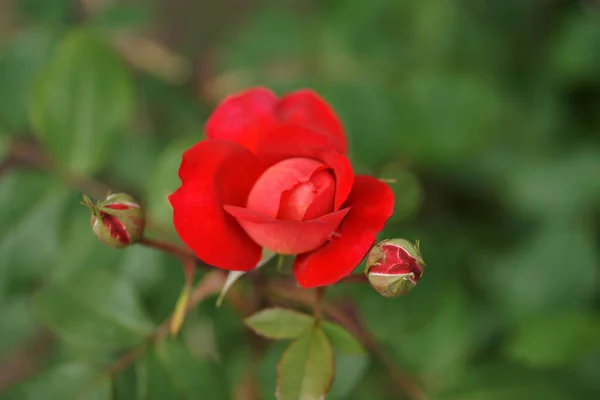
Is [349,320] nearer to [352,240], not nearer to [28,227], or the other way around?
[352,240]

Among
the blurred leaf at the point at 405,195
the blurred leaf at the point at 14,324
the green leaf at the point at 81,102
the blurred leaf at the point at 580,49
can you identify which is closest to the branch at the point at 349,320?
the blurred leaf at the point at 405,195

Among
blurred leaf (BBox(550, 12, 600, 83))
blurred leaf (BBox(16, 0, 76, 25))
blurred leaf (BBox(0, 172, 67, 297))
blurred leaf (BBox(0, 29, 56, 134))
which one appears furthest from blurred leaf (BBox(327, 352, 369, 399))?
blurred leaf (BBox(550, 12, 600, 83))

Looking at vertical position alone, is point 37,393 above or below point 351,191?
below

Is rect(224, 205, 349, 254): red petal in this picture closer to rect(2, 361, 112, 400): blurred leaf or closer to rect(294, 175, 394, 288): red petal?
rect(294, 175, 394, 288): red petal

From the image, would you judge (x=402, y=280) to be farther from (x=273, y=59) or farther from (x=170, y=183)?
(x=273, y=59)

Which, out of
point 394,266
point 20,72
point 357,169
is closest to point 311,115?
point 394,266

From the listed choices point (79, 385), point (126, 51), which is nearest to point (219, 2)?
point (126, 51)

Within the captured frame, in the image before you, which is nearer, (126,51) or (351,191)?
(351,191)

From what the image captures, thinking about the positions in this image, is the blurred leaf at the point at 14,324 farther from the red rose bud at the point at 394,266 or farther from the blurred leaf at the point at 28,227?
the red rose bud at the point at 394,266
